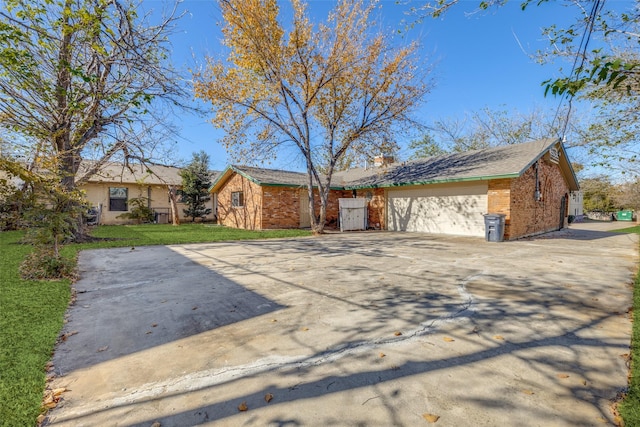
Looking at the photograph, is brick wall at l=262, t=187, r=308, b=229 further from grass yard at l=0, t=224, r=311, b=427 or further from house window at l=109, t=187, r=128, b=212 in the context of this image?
house window at l=109, t=187, r=128, b=212

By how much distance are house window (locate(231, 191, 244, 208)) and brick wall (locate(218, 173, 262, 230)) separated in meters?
0.18

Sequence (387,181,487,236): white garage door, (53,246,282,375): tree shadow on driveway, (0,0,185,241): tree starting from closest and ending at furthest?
1. (53,246,282,375): tree shadow on driveway
2. (0,0,185,241): tree
3. (387,181,487,236): white garage door

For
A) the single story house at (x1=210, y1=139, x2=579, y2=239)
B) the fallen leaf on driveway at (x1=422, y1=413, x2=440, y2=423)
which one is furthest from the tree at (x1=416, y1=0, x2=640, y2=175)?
the fallen leaf on driveway at (x1=422, y1=413, x2=440, y2=423)

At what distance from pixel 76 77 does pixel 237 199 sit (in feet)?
34.7

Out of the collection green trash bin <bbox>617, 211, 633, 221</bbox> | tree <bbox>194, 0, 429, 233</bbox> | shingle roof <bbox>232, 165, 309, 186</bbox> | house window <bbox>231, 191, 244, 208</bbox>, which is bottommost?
green trash bin <bbox>617, 211, 633, 221</bbox>

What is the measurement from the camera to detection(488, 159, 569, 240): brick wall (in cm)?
1109

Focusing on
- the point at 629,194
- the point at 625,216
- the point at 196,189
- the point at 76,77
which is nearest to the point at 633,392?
the point at 76,77

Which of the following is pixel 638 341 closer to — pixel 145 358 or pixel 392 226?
pixel 145 358

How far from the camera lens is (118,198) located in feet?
65.4

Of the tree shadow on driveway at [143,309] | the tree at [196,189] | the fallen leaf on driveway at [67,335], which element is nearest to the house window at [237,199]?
the tree at [196,189]

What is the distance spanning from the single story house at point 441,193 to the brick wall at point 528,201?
33 millimetres

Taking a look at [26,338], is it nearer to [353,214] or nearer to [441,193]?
[353,214]

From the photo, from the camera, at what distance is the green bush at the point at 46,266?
5145 millimetres

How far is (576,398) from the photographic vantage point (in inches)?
78.9
